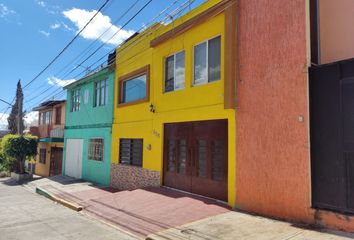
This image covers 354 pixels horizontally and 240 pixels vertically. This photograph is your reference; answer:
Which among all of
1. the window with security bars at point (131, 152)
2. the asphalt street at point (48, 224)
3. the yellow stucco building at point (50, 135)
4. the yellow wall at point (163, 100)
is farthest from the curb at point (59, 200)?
the yellow stucco building at point (50, 135)

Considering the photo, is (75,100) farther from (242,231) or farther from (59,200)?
(242,231)

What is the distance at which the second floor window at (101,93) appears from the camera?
18041 millimetres

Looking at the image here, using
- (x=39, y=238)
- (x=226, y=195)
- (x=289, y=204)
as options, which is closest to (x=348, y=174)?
(x=289, y=204)

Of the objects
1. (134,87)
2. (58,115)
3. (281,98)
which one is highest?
(134,87)

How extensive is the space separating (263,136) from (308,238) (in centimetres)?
277

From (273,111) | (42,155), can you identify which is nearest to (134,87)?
(273,111)

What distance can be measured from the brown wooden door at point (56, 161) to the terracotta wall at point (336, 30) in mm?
22139

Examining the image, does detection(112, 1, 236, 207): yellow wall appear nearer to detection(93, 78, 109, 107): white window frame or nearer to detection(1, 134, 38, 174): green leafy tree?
detection(93, 78, 109, 107): white window frame

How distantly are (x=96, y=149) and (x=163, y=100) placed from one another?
312 inches

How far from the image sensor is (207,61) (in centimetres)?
1031

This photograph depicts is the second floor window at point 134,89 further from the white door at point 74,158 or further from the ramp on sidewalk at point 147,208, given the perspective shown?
the white door at point 74,158

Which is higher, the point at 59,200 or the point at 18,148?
the point at 18,148

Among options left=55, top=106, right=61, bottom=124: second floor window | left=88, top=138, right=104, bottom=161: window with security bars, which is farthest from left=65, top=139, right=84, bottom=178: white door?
left=55, top=106, right=61, bottom=124: second floor window

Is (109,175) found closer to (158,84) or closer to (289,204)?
(158,84)
